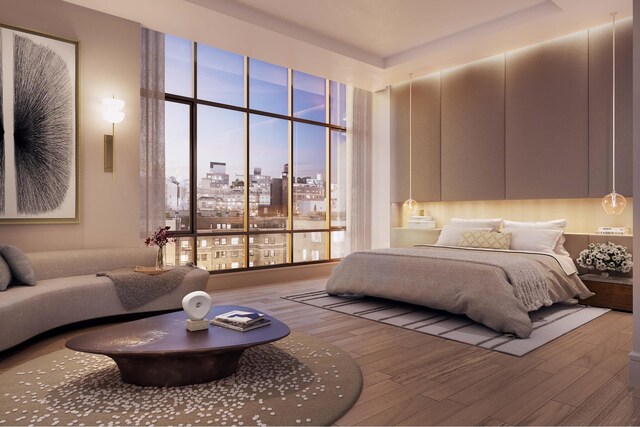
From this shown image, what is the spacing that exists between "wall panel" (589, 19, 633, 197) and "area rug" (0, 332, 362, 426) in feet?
12.7

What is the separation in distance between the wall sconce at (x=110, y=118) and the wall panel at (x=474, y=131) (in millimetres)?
4444

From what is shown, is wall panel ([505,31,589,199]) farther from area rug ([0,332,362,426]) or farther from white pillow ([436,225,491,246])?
area rug ([0,332,362,426])

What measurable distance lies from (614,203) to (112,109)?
17.5 ft

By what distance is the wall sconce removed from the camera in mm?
4484

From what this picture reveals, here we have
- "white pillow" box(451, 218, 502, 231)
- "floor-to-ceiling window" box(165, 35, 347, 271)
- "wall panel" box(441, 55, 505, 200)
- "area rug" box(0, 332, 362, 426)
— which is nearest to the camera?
"area rug" box(0, 332, 362, 426)

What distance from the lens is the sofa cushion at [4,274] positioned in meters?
3.24

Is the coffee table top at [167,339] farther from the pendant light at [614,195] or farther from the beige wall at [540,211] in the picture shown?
the beige wall at [540,211]

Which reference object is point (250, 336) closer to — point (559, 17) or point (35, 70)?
point (35, 70)

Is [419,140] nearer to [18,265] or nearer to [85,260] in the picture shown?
[85,260]

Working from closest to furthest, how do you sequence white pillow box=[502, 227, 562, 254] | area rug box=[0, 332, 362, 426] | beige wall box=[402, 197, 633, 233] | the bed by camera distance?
1. area rug box=[0, 332, 362, 426]
2. the bed
3. white pillow box=[502, 227, 562, 254]
4. beige wall box=[402, 197, 633, 233]

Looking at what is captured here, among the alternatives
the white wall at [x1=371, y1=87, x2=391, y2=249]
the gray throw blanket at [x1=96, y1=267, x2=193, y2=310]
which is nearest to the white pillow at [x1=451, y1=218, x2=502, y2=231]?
the white wall at [x1=371, y1=87, x2=391, y2=249]

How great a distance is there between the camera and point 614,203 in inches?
182

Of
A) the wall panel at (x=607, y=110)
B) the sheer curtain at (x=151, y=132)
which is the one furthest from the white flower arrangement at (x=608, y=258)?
the sheer curtain at (x=151, y=132)

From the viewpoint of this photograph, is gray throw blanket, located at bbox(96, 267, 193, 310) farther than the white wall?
No
